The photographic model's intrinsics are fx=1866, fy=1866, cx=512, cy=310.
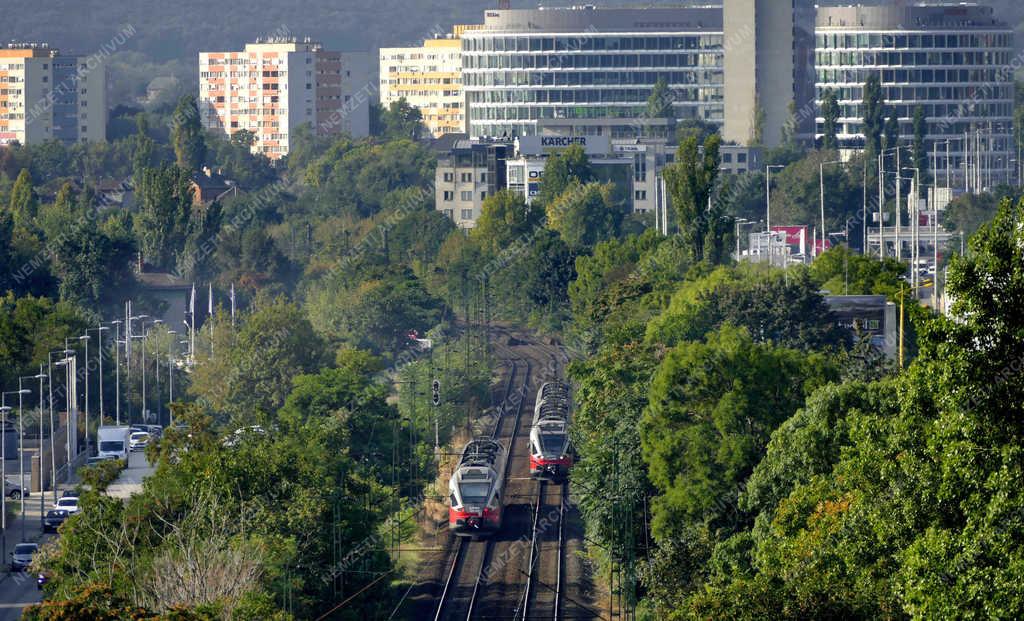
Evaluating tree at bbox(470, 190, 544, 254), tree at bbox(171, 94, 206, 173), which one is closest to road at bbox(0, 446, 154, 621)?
tree at bbox(470, 190, 544, 254)

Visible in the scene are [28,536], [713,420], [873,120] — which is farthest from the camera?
[873,120]

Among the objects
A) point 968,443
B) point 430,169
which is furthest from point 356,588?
point 430,169

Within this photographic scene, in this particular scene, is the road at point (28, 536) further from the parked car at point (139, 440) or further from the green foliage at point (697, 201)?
the green foliage at point (697, 201)

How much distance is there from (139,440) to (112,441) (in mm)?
1614

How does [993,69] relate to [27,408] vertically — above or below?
above

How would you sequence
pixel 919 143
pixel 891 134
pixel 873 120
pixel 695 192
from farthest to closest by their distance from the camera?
pixel 919 143 → pixel 891 134 → pixel 873 120 → pixel 695 192

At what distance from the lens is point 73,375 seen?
69.1 meters

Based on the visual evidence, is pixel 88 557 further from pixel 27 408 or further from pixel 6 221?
pixel 6 221

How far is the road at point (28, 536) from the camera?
48.3m

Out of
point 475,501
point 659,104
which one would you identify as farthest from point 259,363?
point 659,104

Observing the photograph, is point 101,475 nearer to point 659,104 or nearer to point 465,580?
point 465,580

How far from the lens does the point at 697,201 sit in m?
81.6

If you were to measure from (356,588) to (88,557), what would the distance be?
6423 millimetres

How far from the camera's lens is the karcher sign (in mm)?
150250
